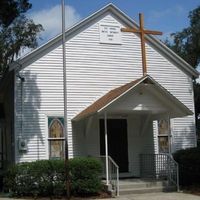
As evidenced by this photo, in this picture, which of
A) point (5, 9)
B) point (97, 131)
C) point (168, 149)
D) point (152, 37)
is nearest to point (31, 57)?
point (5, 9)

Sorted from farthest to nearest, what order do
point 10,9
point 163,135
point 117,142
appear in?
1. point 163,135
2. point 117,142
3. point 10,9

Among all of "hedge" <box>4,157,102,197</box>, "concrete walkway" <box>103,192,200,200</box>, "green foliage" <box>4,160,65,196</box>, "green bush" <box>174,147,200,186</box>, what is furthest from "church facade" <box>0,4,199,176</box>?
"concrete walkway" <box>103,192,200,200</box>

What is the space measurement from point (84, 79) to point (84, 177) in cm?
492

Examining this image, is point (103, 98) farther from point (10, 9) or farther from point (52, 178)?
point (10, 9)

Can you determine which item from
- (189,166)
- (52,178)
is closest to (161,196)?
(189,166)

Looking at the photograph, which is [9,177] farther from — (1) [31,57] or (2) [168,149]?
(2) [168,149]

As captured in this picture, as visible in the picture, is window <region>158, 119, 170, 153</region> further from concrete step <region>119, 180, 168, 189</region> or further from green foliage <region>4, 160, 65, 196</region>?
green foliage <region>4, 160, 65, 196</region>

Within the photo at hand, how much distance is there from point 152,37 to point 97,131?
491 cm

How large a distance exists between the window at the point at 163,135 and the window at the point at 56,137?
4.41m

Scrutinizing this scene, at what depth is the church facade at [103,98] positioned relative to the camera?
761 inches

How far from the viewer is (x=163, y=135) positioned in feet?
71.2

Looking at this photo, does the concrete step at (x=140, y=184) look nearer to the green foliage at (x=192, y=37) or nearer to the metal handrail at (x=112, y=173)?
the metal handrail at (x=112, y=173)

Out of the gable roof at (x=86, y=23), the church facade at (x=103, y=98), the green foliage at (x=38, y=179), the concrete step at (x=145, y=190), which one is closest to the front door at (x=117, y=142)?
the church facade at (x=103, y=98)

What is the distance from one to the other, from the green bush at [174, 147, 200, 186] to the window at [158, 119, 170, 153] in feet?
5.48
